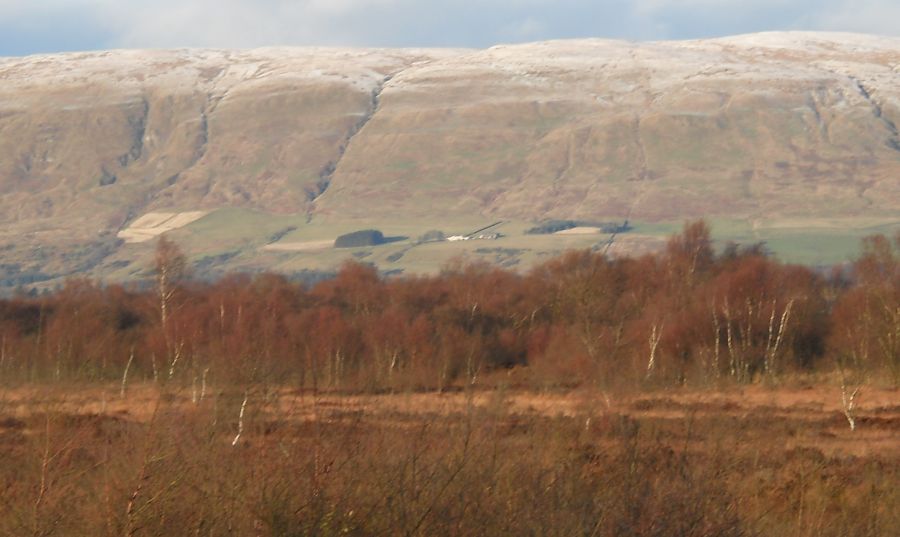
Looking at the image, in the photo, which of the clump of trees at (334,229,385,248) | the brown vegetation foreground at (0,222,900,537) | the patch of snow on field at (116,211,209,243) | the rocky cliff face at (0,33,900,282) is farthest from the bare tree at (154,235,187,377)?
the patch of snow on field at (116,211,209,243)

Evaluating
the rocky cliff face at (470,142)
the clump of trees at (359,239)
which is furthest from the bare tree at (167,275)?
the rocky cliff face at (470,142)

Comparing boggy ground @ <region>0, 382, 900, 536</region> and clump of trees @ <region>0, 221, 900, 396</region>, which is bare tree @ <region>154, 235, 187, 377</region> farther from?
boggy ground @ <region>0, 382, 900, 536</region>

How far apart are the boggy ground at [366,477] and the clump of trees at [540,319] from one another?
1876cm

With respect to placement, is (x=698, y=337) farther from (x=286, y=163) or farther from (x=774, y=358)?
(x=286, y=163)

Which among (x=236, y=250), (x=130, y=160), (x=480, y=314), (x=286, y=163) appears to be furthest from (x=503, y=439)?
(x=130, y=160)

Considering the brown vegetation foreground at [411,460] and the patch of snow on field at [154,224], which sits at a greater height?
the brown vegetation foreground at [411,460]

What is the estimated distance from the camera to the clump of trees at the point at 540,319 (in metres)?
39.6

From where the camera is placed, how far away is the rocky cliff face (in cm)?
14662

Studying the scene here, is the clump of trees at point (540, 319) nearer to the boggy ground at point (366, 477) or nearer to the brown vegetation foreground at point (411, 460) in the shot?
the brown vegetation foreground at point (411, 460)

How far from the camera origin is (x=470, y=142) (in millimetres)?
167125

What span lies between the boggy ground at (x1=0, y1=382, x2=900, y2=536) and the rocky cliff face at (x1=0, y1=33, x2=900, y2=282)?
12098 centimetres

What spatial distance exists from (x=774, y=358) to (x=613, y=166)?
4520 inches

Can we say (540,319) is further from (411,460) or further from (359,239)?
(359,239)

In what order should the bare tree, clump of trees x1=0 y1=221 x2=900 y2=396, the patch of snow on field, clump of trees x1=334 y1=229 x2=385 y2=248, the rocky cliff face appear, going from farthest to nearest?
the rocky cliff face
the patch of snow on field
clump of trees x1=334 y1=229 x2=385 y2=248
the bare tree
clump of trees x1=0 y1=221 x2=900 y2=396
